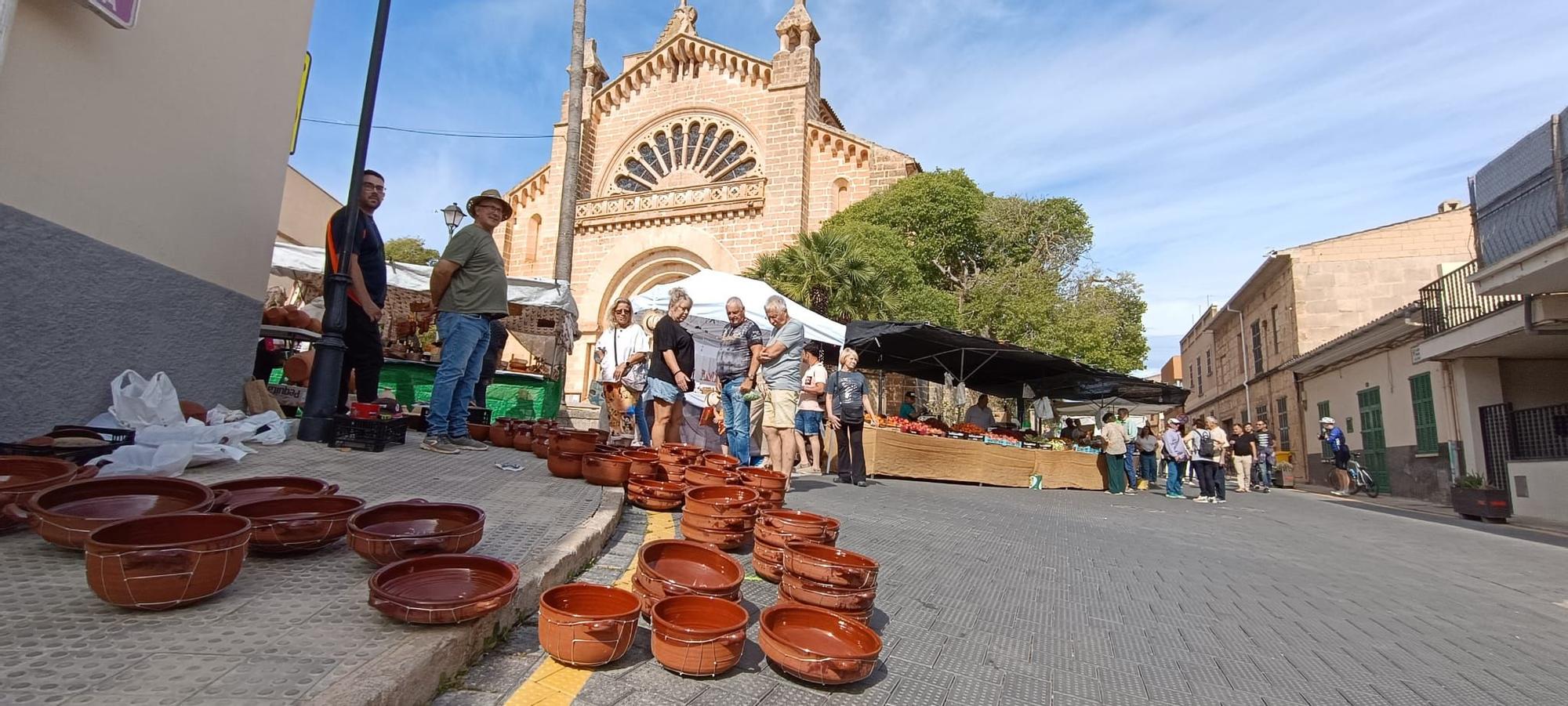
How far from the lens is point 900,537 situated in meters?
4.71

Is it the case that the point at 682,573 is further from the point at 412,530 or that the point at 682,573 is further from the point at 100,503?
the point at 100,503

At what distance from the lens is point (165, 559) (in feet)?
5.91

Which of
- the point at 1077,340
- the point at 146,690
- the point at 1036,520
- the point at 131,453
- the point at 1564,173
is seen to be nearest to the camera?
the point at 146,690

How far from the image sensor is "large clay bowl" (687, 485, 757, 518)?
3393 mm

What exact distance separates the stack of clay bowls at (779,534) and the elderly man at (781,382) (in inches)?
91.2

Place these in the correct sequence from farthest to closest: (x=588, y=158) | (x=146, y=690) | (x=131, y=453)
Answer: (x=588, y=158) < (x=131, y=453) < (x=146, y=690)

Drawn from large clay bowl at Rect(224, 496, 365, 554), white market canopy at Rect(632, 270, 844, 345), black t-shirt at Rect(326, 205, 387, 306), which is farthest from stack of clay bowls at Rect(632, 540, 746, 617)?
white market canopy at Rect(632, 270, 844, 345)

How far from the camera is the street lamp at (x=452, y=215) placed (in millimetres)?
12570

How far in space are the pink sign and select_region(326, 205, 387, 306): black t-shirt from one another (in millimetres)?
1432

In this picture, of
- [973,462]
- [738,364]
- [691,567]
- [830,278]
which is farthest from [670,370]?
[830,278]

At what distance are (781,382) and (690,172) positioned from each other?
19085 mm

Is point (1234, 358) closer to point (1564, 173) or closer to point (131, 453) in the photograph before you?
point (1564, 173)

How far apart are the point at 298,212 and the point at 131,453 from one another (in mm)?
23811

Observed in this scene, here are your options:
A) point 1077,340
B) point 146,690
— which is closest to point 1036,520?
point 146,690
